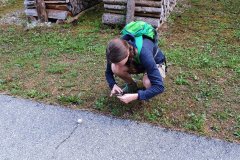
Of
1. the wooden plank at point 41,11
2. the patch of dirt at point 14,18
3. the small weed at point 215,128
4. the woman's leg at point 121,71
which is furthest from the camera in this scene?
the patch of dirt at point 14,18

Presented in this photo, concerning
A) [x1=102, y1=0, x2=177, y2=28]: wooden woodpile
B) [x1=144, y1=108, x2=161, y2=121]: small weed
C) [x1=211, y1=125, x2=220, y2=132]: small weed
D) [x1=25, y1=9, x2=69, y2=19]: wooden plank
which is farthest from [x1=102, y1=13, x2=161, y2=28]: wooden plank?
[x1=211, y1=125, x2=220, y2=132]: small weed

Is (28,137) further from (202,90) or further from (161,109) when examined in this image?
(202,90)

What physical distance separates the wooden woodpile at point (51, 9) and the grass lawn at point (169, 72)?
34cm

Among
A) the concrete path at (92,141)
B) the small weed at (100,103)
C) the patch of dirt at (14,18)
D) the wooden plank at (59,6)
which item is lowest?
the patch of dirt at (14,18)

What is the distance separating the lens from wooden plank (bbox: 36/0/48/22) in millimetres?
6977

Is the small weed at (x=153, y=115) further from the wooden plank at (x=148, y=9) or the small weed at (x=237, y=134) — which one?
the wooden plank at (x=148, y=9)

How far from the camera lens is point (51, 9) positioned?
23.5 ft

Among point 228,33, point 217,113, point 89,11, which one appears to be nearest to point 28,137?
point 217,113

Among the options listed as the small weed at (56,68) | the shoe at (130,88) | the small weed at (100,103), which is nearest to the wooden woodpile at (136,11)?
the small weed at (56,68)

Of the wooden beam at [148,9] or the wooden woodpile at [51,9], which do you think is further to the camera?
the wooden woodpile at [51,9]

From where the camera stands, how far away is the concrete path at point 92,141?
3.15 meters

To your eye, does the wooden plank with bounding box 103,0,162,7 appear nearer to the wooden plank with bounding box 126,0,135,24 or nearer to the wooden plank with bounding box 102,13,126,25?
the wooden plank with bounding box 126,0,135,24

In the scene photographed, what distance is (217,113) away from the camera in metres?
3.68

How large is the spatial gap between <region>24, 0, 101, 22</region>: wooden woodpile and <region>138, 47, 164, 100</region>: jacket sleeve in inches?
164
